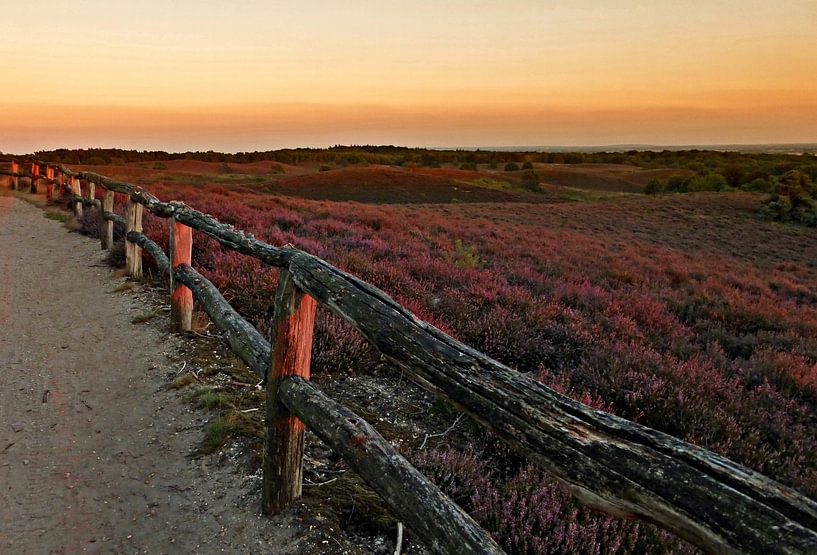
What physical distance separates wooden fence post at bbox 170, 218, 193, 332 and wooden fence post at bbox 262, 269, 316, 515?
330 cm

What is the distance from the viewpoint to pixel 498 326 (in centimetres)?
656

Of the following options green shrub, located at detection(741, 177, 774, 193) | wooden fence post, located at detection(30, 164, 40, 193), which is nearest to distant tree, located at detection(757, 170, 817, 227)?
green shrub, located at detection(741, 177, 774, 193)

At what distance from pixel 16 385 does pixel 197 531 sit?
3062 millimetres

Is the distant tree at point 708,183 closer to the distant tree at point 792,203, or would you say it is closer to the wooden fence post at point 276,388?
the distant tree at point 792,203

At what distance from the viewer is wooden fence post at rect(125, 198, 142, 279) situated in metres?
8.09

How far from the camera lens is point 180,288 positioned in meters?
5.88

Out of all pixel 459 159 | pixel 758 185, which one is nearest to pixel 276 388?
pixel 758 185

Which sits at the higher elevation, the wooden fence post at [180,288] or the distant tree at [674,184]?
the distant tree at [674,184]

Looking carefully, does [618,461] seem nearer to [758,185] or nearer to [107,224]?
[107,224]

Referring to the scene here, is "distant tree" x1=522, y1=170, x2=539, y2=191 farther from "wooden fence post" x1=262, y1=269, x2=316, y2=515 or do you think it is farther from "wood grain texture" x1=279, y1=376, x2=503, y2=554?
"wood grain texture" x1=279, y1=376, x2=503, y2=554

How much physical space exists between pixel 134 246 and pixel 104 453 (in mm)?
5304

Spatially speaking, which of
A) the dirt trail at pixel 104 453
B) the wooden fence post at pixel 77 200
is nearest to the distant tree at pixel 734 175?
the wooden fence post at pixel 77 200

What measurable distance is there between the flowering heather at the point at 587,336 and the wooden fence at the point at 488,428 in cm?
101

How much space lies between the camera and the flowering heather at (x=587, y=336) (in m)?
3.35
